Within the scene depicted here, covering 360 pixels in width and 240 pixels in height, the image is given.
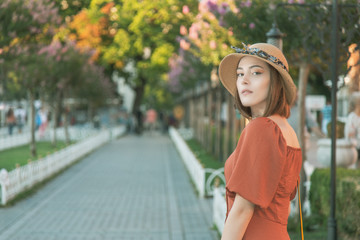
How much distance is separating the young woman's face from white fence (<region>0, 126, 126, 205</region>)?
8.51 m

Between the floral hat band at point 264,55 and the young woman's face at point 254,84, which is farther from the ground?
the floral hat band at point 264,55

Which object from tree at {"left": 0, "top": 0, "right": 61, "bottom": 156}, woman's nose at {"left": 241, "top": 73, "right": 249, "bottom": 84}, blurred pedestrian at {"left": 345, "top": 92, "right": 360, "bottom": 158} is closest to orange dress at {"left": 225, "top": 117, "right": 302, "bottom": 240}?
woman's nose at {"left": 241, "top": 73, "right": 249, "bottom": 84}

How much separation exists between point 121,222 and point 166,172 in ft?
25.7

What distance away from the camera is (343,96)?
27672 mm

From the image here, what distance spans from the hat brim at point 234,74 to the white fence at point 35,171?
27.2 feet

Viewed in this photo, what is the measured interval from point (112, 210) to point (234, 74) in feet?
25.0

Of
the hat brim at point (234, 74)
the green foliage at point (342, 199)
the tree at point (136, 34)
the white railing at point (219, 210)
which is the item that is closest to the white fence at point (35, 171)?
the white railing at point (219, 210)

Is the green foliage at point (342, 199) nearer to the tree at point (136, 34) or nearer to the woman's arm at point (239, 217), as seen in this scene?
the woman's arm at point (239, 217)

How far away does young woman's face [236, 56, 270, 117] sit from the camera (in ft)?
8.18

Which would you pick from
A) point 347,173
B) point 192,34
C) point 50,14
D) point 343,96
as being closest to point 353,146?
point 347,173

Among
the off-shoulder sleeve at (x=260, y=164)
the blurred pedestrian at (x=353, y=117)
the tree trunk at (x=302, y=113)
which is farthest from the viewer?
the blurred pedestrian at (x=353, y=117)

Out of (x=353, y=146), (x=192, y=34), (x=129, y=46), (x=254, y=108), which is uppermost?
(x=129, y=46)

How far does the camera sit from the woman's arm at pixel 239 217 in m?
2.32

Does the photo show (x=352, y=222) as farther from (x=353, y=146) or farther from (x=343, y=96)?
(x=343, y=96)
